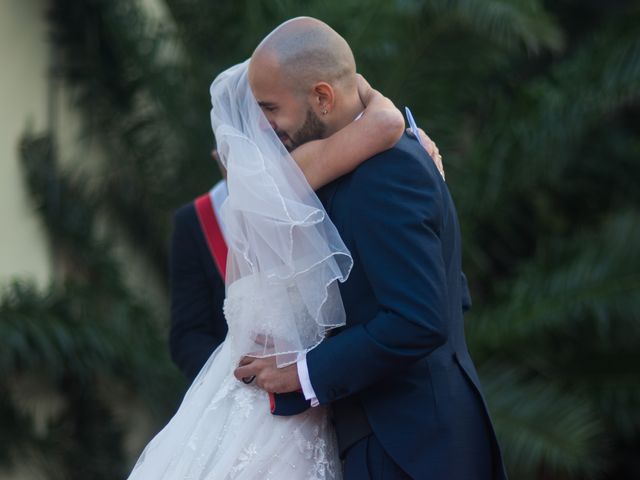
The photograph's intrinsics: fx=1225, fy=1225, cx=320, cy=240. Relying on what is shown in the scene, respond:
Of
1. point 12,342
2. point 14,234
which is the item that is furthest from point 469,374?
point 14,234

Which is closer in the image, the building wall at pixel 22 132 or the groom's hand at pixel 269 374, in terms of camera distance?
the groom's hand at pixel 269 374

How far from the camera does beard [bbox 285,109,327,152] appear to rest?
2848 mm

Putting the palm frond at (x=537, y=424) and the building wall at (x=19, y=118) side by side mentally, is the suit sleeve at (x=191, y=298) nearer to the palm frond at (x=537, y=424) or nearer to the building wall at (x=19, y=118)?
the building wall at (x=19, y=118)

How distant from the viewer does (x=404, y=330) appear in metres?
2.61

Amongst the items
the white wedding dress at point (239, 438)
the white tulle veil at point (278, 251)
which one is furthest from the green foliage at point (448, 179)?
the white tulle veil at point (278, 251)

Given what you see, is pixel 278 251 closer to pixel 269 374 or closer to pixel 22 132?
pixel 269 374

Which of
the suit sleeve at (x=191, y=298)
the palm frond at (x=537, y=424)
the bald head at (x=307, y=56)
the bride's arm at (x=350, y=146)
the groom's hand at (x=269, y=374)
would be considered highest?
the bald head at (x=307, y=56)

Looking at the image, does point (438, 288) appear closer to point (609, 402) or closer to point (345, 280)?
point (345, 280)

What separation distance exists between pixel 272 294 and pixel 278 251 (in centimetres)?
10

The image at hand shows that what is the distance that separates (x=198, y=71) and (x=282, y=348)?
3395 millimetres

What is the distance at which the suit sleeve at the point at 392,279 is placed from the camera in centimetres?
262

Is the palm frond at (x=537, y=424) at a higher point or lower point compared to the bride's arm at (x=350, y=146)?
lower

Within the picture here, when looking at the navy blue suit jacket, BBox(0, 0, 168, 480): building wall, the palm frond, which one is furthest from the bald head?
the palm frond

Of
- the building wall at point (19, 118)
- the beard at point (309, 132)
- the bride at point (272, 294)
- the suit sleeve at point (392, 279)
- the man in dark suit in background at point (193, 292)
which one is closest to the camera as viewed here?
the suit sleeve at point (392, 279)
